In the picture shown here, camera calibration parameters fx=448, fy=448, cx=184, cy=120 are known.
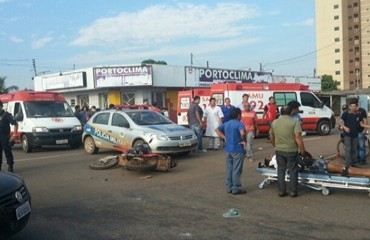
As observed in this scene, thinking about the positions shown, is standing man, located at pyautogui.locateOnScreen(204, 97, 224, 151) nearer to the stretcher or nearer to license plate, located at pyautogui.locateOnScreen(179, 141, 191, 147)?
license plate, located at pyautogui.locateOnScreen(179, 141, 191, 147)

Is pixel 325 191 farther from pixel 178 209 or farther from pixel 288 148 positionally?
pixel 178 209

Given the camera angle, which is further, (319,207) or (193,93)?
(193,93)

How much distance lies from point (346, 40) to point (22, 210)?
120223 mm

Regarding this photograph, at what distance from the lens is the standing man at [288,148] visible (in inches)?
305

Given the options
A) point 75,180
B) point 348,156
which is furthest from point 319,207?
point 75,180

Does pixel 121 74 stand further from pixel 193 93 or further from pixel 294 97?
pixel 294 97

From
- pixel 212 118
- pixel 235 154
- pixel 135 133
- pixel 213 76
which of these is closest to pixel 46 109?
pixel 135 133

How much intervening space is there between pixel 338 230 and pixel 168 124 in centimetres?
836

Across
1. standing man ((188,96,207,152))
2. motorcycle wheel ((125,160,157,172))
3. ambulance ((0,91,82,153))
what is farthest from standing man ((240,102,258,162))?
ambulance ((0,91,82,153))

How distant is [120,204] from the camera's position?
7664 mm

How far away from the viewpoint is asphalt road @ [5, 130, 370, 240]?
5895mm

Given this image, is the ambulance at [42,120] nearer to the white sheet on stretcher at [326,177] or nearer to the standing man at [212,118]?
the standing man at [212,118]

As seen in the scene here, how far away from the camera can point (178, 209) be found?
23.6 ft

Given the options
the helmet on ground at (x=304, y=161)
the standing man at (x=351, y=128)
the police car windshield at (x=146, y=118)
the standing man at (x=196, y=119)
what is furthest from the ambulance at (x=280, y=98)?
the helmet on ground at (x=304, y=161)
